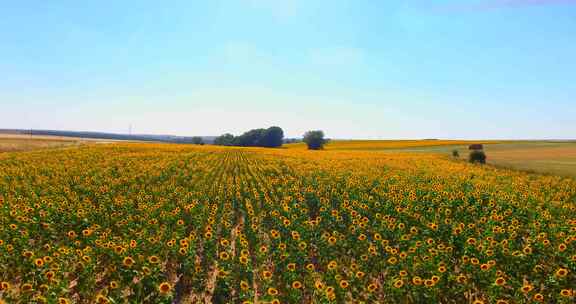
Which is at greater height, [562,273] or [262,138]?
[262,138]

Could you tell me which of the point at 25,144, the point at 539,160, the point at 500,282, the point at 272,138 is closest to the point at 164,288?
the point at 500,282

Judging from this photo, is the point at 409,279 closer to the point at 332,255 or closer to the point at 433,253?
the point at 433,253

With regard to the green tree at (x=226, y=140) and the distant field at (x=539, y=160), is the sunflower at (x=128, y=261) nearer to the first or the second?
the distant field at (x=539, y=160)

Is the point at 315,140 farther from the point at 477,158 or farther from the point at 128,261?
→ the point at 128,261

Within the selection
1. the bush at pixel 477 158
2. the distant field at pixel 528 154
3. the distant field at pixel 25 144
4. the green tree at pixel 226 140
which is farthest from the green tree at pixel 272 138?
the bush at pixel 477 158

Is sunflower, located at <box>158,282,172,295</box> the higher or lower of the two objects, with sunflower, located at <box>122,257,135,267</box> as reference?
lower

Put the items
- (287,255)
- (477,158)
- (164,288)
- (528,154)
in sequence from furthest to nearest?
(528,154) → (477,158) → (287,255) → (164,288)

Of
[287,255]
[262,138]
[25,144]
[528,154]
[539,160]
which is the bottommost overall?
[287,255]

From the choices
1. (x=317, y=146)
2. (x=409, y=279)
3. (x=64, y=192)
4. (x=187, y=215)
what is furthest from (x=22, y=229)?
(x=317, y=146)

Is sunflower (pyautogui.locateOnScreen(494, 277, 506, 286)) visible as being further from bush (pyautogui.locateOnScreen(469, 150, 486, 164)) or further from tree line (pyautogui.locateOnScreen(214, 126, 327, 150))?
tree line (pyautogui.locateOnScreen(214, 126, 327, 150))

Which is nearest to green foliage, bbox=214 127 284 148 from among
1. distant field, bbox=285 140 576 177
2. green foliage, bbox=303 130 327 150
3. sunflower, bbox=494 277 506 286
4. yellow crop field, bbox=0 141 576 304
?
green foliage, bbox=303 130 327 150

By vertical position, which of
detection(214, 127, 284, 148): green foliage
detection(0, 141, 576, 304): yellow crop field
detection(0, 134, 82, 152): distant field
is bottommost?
detection(0, 141, 576, 304): yellow crop field

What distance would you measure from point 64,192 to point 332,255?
534 inches

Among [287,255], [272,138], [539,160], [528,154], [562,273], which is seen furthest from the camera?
[272,138]
